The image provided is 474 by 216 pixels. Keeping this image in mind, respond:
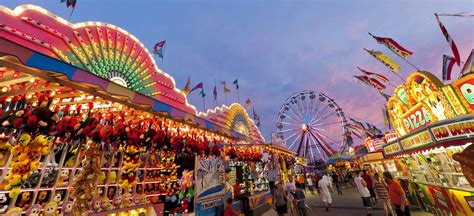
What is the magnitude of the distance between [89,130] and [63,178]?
2150 millimetres

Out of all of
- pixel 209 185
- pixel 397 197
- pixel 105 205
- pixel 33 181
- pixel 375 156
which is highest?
pixel 375 156

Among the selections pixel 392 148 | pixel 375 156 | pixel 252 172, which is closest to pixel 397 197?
pixel 392 148

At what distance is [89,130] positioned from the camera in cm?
388

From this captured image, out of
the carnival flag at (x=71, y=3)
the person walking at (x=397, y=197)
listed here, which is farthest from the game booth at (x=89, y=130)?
the person walking at (x=397, y=197)

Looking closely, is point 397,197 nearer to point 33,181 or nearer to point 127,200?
point 127,200

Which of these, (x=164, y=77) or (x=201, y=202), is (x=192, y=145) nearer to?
(x=201, y=202)

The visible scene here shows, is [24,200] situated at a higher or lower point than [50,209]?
higher

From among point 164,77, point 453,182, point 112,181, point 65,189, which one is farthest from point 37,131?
point 453,182

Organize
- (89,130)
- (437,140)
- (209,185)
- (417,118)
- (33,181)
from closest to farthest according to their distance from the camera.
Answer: (89,130)
(33,181)
(437,140)
(417,118)
(209,185)

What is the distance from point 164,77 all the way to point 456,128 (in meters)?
11.6

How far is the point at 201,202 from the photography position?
311 inches

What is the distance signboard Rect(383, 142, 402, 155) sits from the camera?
A: 9.45 metres

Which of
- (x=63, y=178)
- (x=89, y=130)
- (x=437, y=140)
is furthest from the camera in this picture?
(x=437, y=140)

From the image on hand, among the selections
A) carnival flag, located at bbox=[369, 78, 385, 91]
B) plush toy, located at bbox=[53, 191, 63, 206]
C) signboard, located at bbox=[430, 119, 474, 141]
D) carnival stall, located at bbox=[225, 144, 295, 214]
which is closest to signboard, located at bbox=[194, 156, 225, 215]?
carnival stall, located at bbox=[225, 144, 295, 214]
